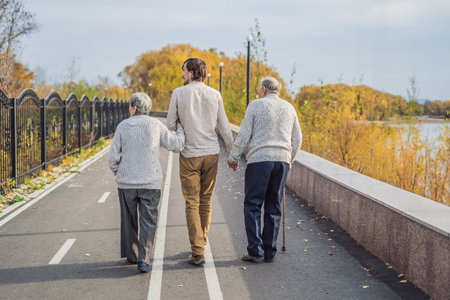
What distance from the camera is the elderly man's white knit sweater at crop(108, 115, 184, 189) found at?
571 cm

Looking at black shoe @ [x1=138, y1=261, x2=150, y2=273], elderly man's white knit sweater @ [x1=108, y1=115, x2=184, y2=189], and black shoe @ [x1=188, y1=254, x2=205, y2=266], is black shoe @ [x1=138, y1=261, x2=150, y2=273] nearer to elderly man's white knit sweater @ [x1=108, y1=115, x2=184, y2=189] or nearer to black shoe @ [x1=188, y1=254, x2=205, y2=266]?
black shoe @ [x1=188, y1=254, x2=205, y2=266]

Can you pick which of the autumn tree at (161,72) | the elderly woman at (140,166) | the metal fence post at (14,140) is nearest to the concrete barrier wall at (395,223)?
the elderly woman at (140,166)

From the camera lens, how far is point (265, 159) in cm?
605

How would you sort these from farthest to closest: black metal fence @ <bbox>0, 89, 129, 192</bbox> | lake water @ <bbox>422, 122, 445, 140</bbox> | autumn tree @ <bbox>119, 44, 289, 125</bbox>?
1. autumn tree @ <bbox>119, 44, 289, 125</bbox>
2. black metal fence @ <bbox>0, 89, 129, 192</bbox>
3. lake water @ <bbox>422, 122, 445, 140</bbox>

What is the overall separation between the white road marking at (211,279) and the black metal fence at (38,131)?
5.87 metres

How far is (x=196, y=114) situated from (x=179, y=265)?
1675 millimetres

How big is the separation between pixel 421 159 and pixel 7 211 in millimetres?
7748

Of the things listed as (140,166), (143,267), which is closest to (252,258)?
(143,267)

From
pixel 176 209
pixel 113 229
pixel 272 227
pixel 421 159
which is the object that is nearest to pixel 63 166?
pixel 176 209

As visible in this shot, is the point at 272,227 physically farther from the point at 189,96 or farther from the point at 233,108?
the point at 233,108

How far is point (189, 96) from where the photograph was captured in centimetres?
595

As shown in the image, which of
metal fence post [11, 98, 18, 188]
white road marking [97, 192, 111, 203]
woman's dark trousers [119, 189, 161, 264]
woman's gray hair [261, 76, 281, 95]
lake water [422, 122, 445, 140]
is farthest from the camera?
metal fence post [11, 98, 18, 188]

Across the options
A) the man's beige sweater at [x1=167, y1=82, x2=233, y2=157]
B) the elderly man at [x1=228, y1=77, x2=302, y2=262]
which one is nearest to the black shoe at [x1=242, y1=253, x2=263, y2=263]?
the elderly man at [x1=228, y1=77, x2=302, y2=262]

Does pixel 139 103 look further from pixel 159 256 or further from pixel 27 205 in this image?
pixel 27 205
